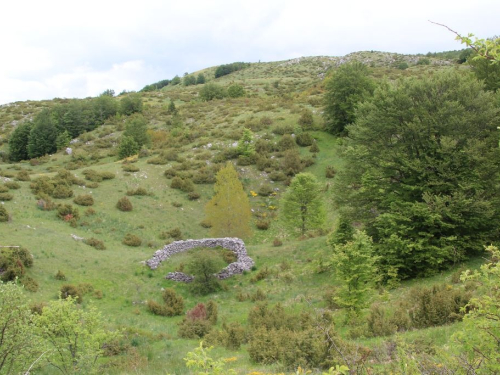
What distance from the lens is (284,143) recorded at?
1709 inches

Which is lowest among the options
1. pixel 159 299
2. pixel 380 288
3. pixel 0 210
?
pixel 159 299

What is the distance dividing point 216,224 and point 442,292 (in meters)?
18.6

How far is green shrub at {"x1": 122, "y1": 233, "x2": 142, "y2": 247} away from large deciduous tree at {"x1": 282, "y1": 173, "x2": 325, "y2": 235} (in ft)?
36.5

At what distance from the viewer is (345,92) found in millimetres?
41438

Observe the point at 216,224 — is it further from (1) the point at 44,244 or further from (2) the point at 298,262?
(1) the point at 44,244

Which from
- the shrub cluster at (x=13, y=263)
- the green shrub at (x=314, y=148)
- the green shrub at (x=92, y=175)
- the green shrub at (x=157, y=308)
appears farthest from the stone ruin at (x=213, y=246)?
the green shrub at (x=314, y=148)

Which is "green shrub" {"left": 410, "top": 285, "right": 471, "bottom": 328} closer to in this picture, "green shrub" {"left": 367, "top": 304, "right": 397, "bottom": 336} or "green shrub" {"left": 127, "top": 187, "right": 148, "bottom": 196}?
"green shrub" {"left": 367, "top": 304, "right": 397, "bottom": 336}

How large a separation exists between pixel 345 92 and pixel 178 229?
2541cm

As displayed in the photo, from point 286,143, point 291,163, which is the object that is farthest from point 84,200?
point 286,143

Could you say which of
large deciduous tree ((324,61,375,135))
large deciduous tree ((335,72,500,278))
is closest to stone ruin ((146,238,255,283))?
large deciduous tree ((335,72,500,278))

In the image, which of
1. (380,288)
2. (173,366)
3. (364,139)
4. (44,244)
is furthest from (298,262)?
(44,244)

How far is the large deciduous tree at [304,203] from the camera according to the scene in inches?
1011

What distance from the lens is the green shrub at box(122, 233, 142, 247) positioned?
25.9 m

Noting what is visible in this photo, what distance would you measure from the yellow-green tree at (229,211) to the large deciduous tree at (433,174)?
11258 mm
